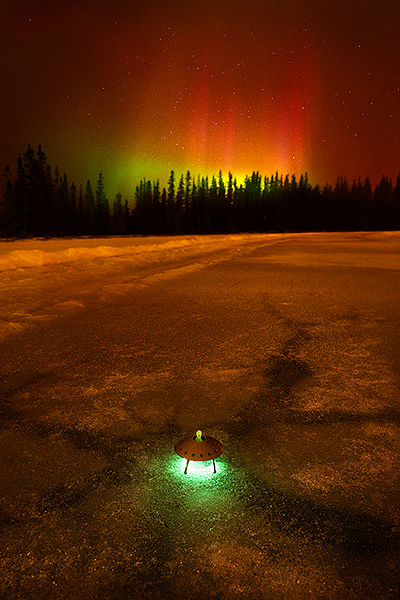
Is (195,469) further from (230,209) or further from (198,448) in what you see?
(230,209)

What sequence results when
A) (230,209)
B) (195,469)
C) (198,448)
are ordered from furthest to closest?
1. (230,209)
2. (195,469)
3. (198,448)

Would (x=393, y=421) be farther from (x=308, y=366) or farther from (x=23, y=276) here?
(x=23, y=276)

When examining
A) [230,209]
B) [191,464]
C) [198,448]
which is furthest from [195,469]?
[230,209]

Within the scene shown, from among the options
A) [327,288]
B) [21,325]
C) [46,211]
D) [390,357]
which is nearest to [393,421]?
[390,357]

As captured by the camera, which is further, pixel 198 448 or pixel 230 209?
pixel 230 209

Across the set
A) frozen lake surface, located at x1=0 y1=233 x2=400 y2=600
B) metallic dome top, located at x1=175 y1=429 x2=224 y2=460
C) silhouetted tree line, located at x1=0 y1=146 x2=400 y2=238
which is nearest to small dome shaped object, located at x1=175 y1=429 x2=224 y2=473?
metallic dome top, located at x1=175 y1=429 x2=224 y2=460

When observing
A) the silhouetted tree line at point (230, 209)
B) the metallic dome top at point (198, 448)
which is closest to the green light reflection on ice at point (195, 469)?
the metallic dome top at point (198, 448)

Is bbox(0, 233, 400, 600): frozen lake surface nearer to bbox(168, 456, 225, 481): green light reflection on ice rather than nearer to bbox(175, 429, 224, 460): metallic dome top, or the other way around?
bbox(168, 456, 225, 481): green light reflection on ice

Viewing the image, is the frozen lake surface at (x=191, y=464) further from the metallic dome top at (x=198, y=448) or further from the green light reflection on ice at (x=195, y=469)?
the metallic dome top at (x=198, y=448)
